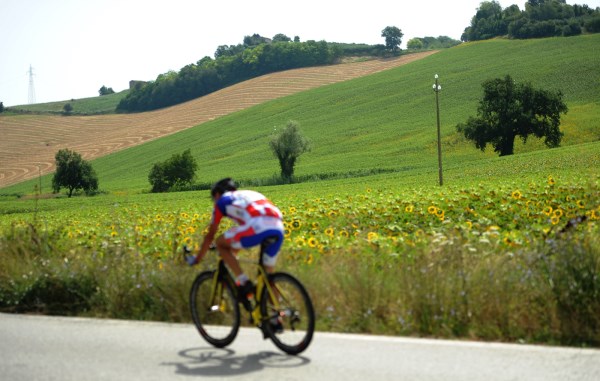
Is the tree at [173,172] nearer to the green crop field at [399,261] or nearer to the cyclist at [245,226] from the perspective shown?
the green crop field at [399,261]

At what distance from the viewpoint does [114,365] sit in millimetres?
6715

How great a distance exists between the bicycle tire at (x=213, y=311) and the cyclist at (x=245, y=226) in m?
0.24

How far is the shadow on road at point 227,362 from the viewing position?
253 inches

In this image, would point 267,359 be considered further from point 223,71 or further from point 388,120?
point 223,71

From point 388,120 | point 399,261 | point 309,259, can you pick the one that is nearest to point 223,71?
point 388,120

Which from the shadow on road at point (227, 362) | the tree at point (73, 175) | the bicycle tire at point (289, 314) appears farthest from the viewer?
the tree at point (73, 175)

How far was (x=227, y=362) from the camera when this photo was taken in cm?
675

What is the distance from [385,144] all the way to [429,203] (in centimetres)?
6063

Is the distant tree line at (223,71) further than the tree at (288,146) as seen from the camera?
Yes

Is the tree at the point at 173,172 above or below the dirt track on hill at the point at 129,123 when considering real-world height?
below

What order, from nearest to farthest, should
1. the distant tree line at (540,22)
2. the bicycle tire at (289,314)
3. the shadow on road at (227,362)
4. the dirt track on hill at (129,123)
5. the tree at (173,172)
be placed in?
1. the shadow on road at (227,362)
2. the bicycle tire at (289,314)
3. the tree at (173,172)
4. the dirt track on hill at (129,123)
5. the distant tree line at (540,22)

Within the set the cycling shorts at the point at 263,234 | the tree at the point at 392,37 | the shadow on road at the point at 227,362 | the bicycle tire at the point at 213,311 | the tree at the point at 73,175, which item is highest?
the tree at the point at 392,37

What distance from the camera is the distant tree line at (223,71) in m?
145

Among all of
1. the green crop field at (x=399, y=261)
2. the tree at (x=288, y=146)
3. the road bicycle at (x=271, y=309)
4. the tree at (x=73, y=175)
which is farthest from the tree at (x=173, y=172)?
the road bicycle at (x=271, y=309)
